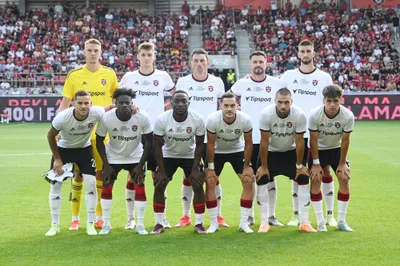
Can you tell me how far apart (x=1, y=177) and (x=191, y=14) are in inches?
1285

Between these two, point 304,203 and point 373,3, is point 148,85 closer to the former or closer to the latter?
point 304,203

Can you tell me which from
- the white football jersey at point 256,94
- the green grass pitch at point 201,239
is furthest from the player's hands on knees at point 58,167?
the white football jersey at point 256,94

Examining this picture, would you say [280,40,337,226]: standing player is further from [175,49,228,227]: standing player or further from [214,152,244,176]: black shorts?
[175,49,228,227]: standing player

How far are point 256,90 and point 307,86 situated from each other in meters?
0.74

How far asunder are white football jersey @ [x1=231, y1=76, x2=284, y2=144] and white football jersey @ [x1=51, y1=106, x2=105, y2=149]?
2091 mm

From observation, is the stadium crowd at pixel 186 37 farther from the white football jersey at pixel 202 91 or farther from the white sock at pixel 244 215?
the white sock at pixel 244 215

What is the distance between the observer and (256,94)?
10.2 m

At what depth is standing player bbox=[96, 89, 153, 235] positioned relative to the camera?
30.1 ft

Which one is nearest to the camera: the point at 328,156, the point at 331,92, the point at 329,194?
the point at 331,92

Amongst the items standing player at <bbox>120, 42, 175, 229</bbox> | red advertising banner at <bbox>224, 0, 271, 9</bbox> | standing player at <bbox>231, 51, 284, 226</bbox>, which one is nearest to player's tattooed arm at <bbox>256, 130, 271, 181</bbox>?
standing player at <bbox>231, 51, 284, 226</bbox>

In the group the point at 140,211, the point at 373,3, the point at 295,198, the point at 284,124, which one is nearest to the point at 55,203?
the point at 140,211

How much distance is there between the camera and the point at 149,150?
9.27m

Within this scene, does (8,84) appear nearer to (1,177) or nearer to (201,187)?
(1,177)

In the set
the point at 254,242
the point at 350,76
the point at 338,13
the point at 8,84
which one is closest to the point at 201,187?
the point at 254,242
